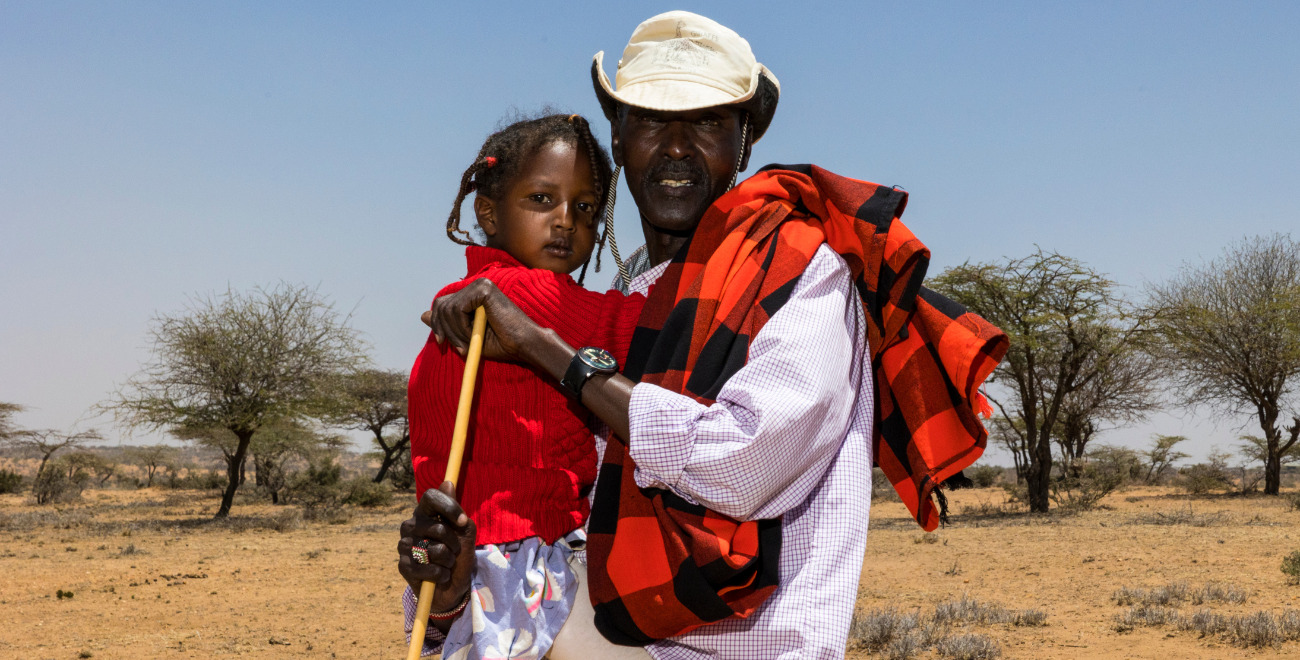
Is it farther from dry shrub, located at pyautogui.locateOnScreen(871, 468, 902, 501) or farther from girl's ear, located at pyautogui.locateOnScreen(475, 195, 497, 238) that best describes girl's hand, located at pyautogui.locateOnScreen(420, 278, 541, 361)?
dry shrub, located at pyautogui.locateOnScreen(871, 468, 902, 501)

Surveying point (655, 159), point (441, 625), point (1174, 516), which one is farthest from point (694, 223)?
point (1174, 516)

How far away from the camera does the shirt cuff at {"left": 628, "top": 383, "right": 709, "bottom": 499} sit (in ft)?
5.27

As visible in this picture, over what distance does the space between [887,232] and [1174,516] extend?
17813 millimetres

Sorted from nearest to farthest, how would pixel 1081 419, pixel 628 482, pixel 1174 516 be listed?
pixel 628 482
pixel 1174 516
pixel 1081 419

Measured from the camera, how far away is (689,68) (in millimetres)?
2141

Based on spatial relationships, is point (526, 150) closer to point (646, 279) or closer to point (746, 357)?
point (646, 279)

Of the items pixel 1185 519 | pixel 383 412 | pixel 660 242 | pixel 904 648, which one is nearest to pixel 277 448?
pixel 383 412

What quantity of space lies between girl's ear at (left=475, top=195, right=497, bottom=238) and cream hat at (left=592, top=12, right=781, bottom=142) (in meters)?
0.40

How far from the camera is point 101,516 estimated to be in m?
21.9

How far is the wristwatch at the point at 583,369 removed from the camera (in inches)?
67.7

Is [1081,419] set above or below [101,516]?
above

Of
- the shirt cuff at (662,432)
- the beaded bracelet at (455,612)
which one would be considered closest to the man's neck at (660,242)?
the shirt cuff at (662,432)

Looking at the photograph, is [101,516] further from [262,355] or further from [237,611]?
[237,611]

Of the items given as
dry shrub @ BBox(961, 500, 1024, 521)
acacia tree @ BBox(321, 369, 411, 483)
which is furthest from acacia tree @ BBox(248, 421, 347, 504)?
dry shrub @ BBox(961, 500, 1024, 521)
